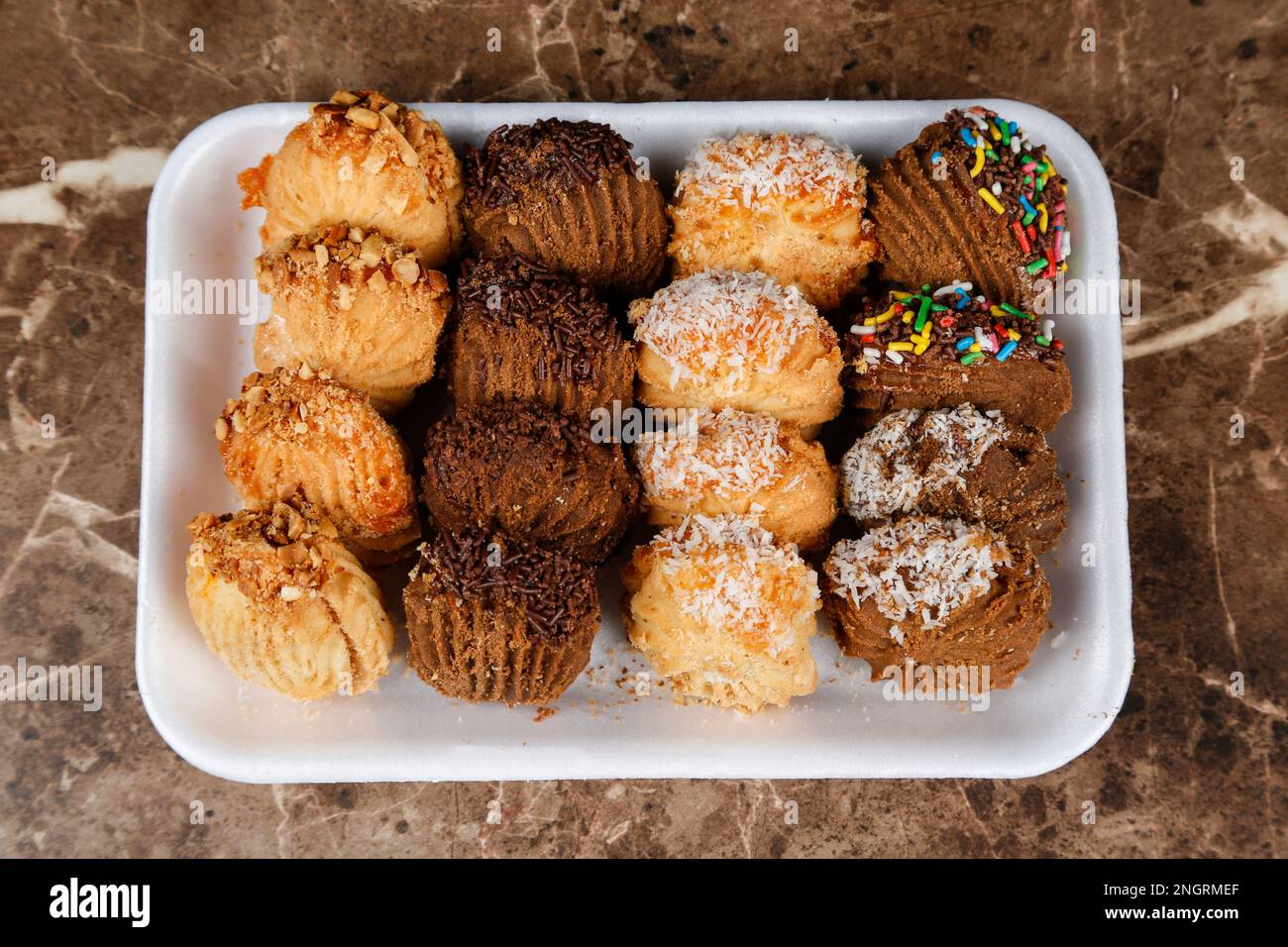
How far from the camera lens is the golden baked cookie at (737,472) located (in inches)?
82.4

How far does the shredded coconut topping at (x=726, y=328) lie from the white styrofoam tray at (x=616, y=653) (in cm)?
43

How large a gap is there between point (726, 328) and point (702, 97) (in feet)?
2.97

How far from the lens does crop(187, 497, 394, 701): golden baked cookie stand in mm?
2014

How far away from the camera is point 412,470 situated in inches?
90.1

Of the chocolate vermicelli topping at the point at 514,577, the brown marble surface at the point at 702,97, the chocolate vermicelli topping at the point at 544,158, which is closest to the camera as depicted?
the chocolate vermicelli topping at the point at 514,577

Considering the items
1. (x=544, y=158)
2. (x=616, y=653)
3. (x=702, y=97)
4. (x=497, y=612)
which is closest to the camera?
(x=497, y=612)

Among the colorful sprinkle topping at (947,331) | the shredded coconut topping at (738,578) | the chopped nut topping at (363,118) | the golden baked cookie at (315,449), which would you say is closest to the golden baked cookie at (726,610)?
the shredded coconut topping at (738,578)

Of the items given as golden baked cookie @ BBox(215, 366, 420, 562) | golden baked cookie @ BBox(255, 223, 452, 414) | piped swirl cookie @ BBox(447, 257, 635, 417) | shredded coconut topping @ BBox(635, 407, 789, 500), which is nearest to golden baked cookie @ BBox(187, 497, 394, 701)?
golden baked cookie @ BBox(215, 366, 420, 562)

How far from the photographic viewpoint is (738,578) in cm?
206

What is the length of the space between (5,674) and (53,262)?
3.37 feet

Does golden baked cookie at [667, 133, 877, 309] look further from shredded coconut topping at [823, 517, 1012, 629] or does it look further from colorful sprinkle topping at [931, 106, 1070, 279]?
shredded coconut topping at [823, 517, 1012, 629]

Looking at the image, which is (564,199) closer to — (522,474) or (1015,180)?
(522,474)

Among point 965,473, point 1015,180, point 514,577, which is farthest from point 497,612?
point 1015,180

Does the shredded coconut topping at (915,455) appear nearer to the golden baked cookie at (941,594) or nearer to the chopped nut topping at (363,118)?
the golden baked cookie at (941,594)
